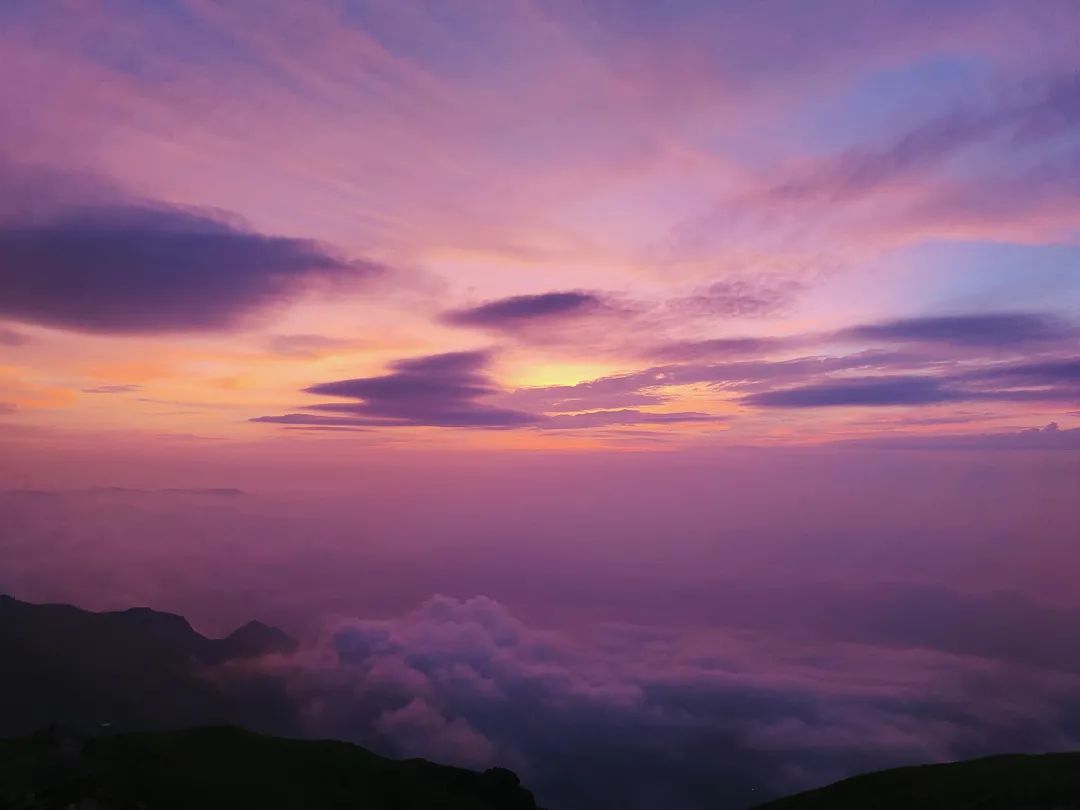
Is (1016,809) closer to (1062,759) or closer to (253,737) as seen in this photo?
(1062,759)

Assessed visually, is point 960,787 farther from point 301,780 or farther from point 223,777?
point 223,777

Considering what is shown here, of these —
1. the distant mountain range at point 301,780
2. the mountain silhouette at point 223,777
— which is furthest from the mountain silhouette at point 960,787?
the mountain silhouette at point 223,777

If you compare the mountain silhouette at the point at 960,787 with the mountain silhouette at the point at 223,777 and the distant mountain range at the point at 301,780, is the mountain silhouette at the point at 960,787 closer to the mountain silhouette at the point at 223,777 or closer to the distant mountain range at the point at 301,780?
the distant mountain range at the point at 301,780

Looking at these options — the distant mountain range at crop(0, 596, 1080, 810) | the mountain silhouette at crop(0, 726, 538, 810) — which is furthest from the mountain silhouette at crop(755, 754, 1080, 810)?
the mountain silhouette at crop(0, 726, 538, 810)

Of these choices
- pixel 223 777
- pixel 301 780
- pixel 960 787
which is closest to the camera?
pixel 960 787

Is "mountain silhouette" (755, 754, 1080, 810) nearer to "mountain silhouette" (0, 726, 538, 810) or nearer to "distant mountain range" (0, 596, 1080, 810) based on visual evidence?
"distant mountain range" (0, 596, 1080, 810)

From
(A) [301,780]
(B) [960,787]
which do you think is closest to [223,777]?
(A) [301,780]

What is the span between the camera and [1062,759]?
10150 cm

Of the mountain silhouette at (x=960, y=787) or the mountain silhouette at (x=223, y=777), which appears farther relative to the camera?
the mountain silhouette at (x=223, y=777)

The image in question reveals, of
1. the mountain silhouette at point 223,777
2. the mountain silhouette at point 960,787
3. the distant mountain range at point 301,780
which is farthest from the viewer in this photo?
the mountain silhouette at point 223,777

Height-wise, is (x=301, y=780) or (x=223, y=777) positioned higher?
(x=223, y=777)

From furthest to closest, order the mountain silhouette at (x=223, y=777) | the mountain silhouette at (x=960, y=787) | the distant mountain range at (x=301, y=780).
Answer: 1. the mountain silhouette at (x=223, y=777)
2. the distant mountain range at (x=301, y=780)
3. the mountain silhouette at (x=960, y=787)

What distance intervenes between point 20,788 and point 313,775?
49808 millimetres

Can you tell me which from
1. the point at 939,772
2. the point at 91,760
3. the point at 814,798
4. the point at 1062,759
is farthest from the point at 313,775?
the point at 1062,759
